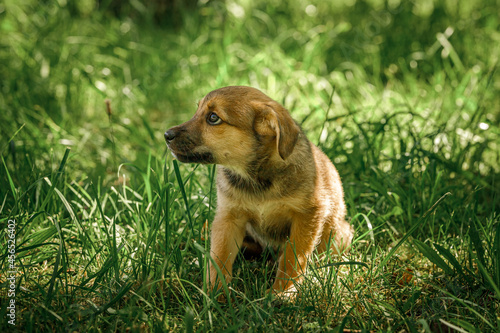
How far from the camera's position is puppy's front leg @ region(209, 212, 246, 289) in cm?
278

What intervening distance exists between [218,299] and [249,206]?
54 centimetres

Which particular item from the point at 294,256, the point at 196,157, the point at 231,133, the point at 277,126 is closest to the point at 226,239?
the point at 294,256

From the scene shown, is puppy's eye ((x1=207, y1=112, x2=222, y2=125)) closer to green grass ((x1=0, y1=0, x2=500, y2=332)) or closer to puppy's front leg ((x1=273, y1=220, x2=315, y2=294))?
green grass ((x1=0, y1=0, x2=500, y2=332))

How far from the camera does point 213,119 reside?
110 inches

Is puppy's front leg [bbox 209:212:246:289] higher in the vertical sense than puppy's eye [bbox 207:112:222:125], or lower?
lower

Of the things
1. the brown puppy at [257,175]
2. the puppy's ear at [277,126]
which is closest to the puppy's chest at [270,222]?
the brown puppy at [257,175]

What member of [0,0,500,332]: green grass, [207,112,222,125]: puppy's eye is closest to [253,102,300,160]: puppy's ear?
[207,112,222,125]: puppy's eye

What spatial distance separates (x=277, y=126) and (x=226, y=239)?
0.72m

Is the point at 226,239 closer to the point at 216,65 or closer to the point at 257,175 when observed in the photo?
the point at 257,175

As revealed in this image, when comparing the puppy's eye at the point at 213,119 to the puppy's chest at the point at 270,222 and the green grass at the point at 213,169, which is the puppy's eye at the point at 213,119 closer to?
the green grass at the point at 213,169

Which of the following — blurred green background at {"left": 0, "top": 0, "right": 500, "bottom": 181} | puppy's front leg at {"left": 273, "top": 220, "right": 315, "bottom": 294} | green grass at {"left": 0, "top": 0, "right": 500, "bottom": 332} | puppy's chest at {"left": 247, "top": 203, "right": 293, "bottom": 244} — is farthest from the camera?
blurred green background at {"left": 0, "top": 0, "right": 500, "bottom": 181}

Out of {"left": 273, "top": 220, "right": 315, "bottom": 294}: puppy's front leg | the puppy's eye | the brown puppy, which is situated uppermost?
the puppy's eye

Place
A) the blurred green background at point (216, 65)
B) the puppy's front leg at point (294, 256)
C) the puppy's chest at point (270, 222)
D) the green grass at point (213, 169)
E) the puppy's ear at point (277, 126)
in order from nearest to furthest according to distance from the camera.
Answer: the green grass at point (213, 169) < the puppy's ear at point (277, 126) < the puppy's front leg at point (294, 256) < the puppy's chest at point (270, 222) < the blurred green background at point (216, 65)

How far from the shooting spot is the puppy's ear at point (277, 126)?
263cm
